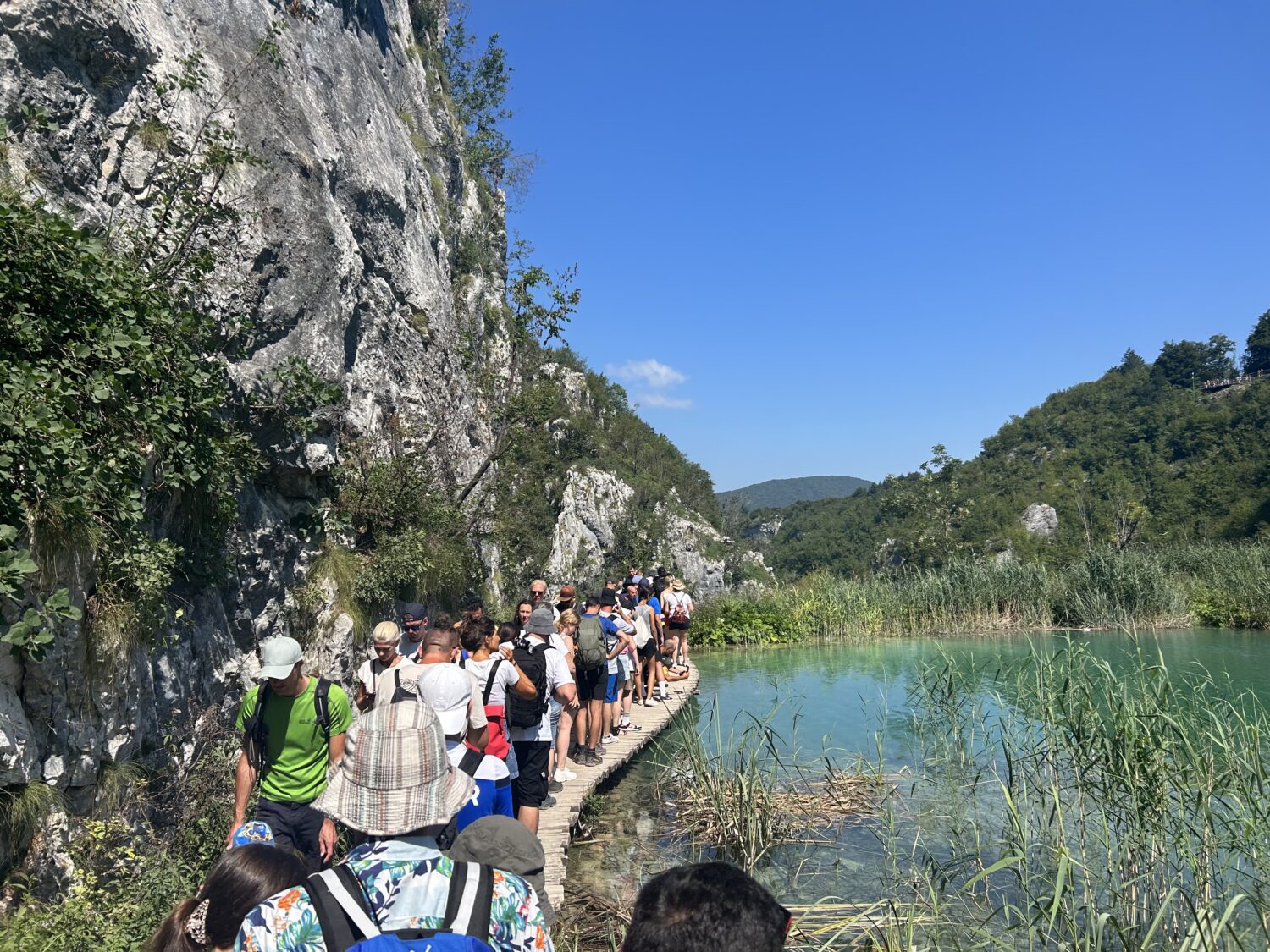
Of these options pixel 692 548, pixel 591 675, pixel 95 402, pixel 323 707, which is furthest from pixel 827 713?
pixel 692 548

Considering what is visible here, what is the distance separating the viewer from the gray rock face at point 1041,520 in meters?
51.8

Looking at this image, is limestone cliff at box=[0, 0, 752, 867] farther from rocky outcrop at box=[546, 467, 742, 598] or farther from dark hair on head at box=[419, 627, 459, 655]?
rocky outcrop at box=[546, 467, 742, 598]

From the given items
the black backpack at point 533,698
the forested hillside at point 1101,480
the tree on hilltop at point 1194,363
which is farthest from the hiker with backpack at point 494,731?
the tree on hilltop at point 1194,363

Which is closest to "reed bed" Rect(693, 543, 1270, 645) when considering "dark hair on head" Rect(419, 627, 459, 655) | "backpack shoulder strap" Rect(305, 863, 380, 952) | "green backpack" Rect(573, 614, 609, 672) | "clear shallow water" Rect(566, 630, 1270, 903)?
"clear shallow water" Rect(566, 630, 1270, 903)

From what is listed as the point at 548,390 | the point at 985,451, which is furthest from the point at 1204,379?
the point at 548,390

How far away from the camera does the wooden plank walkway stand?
5539mm

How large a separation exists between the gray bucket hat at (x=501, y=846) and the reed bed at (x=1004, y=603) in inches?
679

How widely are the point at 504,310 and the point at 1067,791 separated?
69.9ft

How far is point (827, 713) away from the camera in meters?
11.4

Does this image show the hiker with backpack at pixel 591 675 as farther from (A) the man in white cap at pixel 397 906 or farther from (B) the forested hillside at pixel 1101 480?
(B) the forested hillside at pixel 1101 480

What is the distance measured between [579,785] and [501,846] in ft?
16.7

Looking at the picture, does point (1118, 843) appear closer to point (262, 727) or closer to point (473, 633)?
point (473, 633)

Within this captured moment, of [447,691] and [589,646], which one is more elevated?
[447,691]

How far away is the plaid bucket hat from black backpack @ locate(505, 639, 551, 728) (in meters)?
2.90
